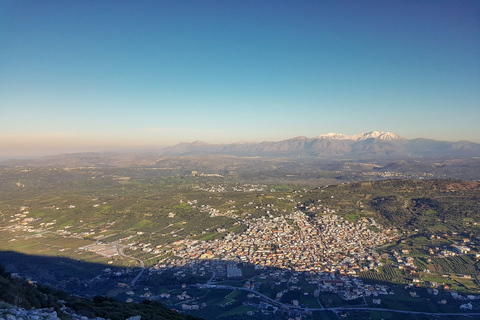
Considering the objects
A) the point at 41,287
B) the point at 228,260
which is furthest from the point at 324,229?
the point at 41,287

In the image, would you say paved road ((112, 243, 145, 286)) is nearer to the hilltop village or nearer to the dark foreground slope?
the hilltop village

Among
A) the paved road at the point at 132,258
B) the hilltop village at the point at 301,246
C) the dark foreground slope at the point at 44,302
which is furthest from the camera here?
the hilltop village at the point at 301,246

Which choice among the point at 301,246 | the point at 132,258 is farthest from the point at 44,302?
the point at 301,246

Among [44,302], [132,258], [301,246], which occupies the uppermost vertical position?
[44,302]

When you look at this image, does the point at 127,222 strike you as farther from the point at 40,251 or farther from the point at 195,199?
the point at 195,199

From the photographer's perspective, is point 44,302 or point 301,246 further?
point 301,246

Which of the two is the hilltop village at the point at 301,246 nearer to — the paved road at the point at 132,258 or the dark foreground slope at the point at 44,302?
the paved road at the point at 132,258

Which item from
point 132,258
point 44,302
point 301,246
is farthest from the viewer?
point 301,246

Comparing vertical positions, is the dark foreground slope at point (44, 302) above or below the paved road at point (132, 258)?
above

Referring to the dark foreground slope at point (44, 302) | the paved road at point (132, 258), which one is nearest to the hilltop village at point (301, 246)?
the paved road at point (132, 258)

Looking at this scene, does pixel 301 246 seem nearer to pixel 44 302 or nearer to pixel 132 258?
pixel 132 258

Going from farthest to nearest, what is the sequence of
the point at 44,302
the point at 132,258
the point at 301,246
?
the point at 301,246 < the point at 132,258 < the point at 44,302
